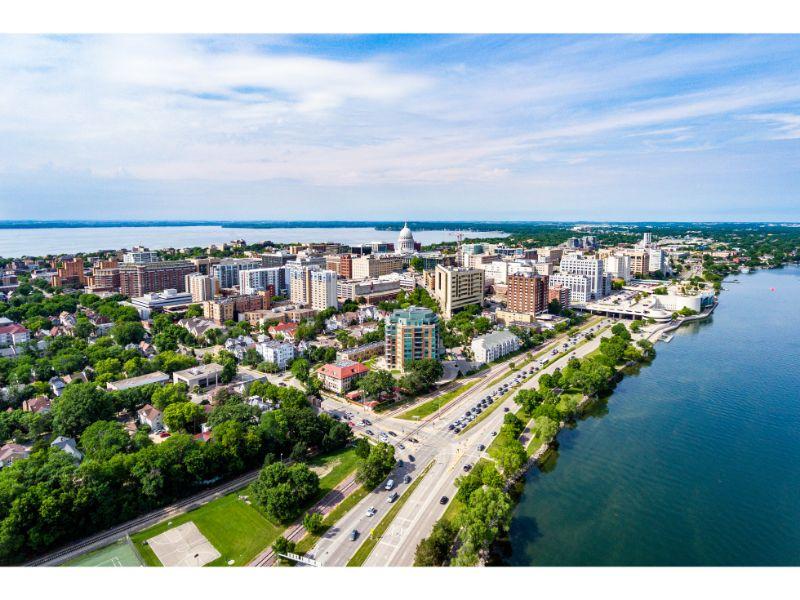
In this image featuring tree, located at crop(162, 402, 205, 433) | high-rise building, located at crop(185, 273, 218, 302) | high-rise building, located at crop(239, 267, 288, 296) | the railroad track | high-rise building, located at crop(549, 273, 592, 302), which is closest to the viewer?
the railroad track

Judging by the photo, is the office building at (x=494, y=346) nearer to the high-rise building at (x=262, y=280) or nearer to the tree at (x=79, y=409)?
the tree at (x=79, y=409)

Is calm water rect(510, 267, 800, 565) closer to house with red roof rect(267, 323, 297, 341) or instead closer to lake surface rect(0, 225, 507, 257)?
house with red roof rect(267, 323, 297, 341)

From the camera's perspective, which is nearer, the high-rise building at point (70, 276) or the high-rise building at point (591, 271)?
the high-rise building at point (591, 271)

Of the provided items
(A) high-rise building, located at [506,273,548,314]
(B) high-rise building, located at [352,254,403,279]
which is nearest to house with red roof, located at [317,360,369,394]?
(A) high-rise building, located at [506,273,548,314]

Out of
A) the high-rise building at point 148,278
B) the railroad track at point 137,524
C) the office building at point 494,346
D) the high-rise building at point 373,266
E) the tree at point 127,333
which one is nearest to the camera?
the railroad track at point 137,524

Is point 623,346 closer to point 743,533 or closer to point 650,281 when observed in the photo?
point 743,533

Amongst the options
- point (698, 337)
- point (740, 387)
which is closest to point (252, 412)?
point (740, 387)

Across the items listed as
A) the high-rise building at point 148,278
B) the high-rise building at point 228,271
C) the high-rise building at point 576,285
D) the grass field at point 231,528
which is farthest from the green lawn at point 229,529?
the high-rise building at point 148,278
